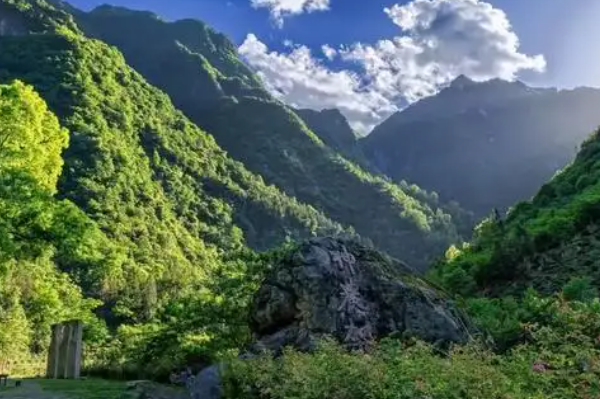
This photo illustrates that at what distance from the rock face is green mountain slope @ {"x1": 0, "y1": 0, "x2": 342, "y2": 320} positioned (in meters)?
42.7

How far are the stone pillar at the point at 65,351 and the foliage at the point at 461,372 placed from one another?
272 inches

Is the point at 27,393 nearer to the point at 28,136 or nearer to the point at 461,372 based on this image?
the point at 461,372

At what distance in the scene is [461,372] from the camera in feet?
16.9

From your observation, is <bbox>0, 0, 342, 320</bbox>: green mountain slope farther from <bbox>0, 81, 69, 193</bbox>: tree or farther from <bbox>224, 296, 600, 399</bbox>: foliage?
<bbox>224, 296, 600, 399</bbox>: foliage

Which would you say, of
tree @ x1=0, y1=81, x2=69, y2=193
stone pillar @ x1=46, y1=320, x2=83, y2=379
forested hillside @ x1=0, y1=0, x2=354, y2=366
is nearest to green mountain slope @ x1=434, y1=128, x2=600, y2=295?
stone pillar @ x1=46, y1=320, x2=83, y2=379

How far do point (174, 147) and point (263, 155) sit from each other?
44440mm

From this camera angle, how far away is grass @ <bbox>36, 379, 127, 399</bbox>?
8.88m

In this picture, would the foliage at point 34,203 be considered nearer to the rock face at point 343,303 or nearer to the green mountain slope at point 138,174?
the rock face at point 343,303

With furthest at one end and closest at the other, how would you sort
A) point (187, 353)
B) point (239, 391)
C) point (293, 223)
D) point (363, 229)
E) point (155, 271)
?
point (363, 229) < point (293, 223) < point (155, 271) < point (187, 353) < point (239, 391)

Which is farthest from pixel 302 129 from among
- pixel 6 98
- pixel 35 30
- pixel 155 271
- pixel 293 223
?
pixel 6 98

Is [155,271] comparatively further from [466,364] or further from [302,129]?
[302,129]

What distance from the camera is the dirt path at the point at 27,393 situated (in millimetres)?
8773

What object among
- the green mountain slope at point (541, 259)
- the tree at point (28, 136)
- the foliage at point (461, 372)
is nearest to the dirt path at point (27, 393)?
the foliage at point (461, 372)

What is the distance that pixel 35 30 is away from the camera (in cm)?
11062
